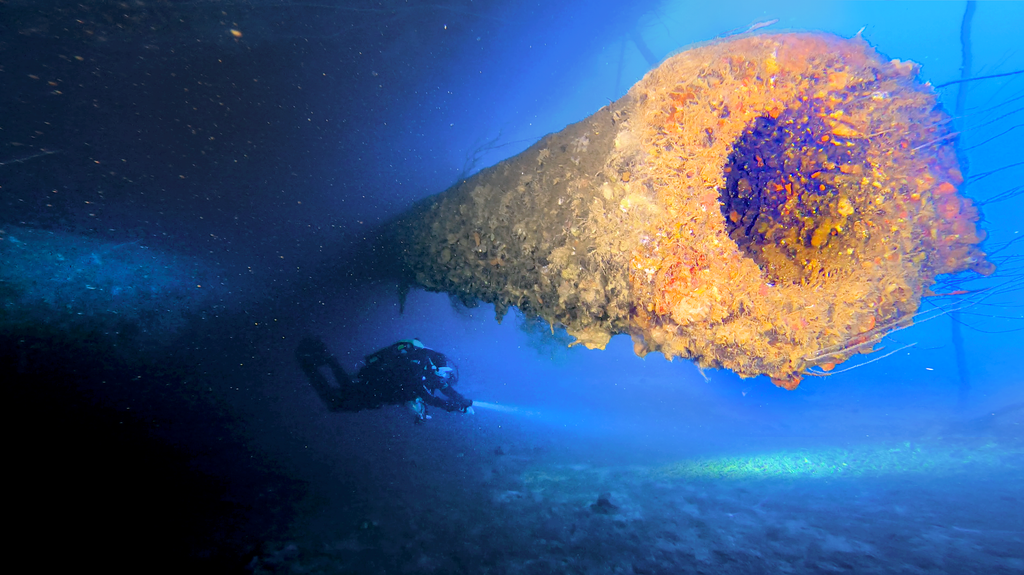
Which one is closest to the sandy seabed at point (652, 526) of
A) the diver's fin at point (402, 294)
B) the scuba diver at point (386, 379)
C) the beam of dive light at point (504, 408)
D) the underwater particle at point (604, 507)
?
the underwater particle at point (604, 507)

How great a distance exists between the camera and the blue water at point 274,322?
3.08 meters

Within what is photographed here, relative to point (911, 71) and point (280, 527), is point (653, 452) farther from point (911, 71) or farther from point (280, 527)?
point (911, 71)

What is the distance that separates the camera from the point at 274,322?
4.93m

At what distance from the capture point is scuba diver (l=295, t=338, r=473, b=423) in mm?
5773

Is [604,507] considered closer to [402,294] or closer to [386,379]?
[386,379]

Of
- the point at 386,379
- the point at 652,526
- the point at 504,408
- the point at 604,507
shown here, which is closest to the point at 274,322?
the point at 386,379

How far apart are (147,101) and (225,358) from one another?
116 inches

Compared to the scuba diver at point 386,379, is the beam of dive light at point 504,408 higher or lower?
lower

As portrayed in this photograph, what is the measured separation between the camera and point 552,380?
2320 centimetres

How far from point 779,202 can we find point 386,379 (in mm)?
6642

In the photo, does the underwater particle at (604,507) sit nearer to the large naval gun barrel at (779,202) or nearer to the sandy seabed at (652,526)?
the sandy seabed at (652,526)

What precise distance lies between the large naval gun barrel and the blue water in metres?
0.29

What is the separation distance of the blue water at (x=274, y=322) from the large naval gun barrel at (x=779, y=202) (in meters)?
0.29

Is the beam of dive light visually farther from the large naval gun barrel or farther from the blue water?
the large naval gun barrel
